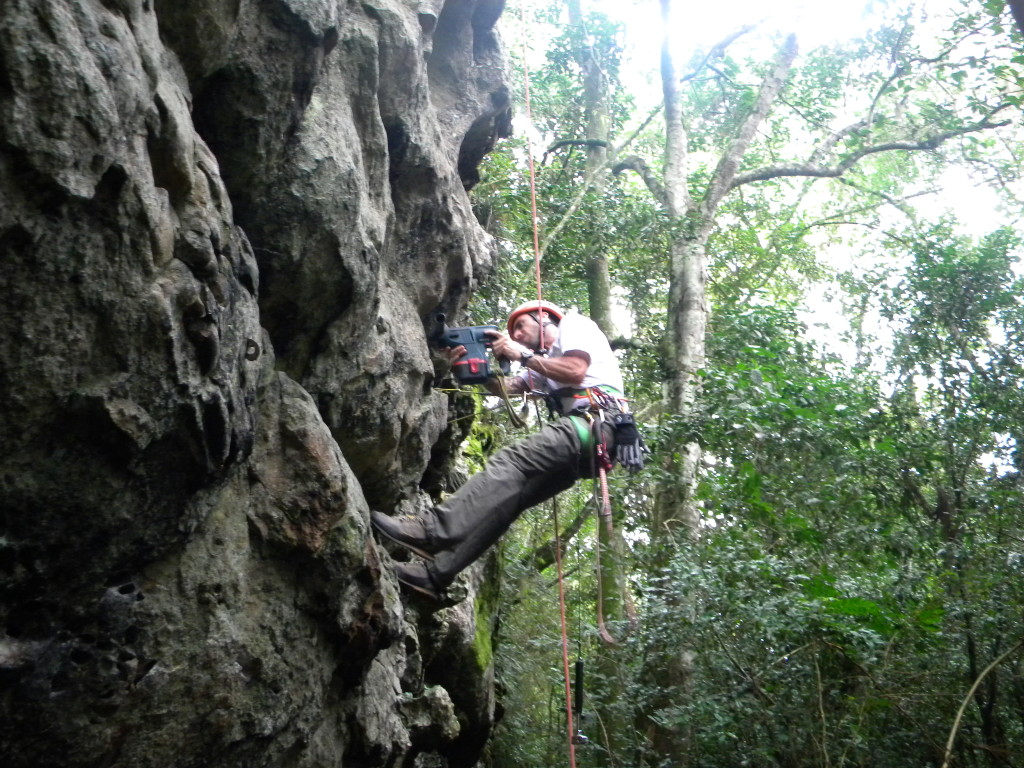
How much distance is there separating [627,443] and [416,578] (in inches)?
58.8

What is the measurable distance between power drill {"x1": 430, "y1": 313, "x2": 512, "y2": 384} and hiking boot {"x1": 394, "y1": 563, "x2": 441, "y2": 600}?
127 cm

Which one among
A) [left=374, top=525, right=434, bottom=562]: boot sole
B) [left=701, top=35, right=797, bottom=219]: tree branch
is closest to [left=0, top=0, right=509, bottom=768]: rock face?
[left=374, top=525, right=434, bottom=562]: boot sole

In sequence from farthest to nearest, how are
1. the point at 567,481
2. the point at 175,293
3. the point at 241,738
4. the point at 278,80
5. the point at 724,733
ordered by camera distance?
the point at 724,733, the point at 567,481, the point at 278,80, the point at 241,738, the point at 175,293

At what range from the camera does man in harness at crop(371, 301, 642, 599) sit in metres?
4.97

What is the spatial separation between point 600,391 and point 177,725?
3.23m

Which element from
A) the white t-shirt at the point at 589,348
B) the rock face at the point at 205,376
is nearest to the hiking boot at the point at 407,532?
the rock face at the point at 205,376

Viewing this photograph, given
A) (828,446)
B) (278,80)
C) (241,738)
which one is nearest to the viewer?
(241,738)

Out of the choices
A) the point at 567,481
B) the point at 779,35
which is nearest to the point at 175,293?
the point at 567,481

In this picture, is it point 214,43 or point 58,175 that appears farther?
point 214,43

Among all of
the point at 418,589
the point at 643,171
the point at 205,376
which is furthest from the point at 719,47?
the point at 205,376

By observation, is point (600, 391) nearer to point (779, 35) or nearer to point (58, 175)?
point (58, 175)

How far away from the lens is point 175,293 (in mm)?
2926

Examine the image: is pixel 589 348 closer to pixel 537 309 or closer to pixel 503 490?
pixel 537 309

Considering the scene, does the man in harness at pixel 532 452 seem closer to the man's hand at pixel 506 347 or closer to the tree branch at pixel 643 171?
the man's hand at pixel 506 347
